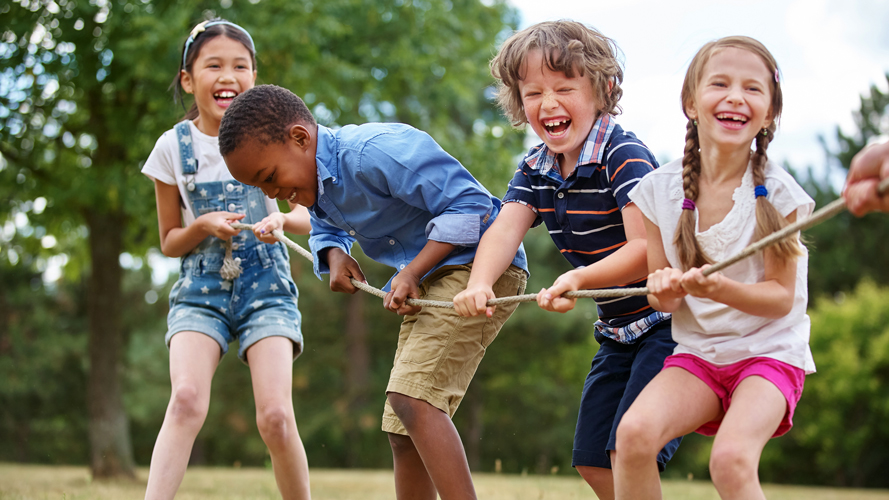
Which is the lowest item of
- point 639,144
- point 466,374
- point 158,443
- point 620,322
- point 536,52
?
point 158,443

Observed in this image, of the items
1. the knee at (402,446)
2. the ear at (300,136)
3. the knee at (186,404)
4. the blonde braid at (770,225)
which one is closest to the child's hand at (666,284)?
the blonde braid at (770,225)

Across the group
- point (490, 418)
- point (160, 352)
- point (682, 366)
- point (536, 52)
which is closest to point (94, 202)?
point (536, 52)

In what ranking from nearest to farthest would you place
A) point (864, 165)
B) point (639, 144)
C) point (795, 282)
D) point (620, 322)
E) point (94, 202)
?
point (864, 165) → point (795, 282) → point (639, 144) → point (620, 322) → point (94, 202)

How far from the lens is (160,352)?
2159 centimetres

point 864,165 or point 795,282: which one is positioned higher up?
point 864,165

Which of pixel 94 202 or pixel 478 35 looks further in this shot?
pixel 478 35

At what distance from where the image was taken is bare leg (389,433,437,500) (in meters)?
2.87

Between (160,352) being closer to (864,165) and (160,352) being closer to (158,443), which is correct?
(158,443)

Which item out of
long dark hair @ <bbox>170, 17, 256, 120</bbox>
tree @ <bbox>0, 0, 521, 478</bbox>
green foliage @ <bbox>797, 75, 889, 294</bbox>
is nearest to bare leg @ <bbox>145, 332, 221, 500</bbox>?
long dark hair @ <bbox>170, 17, 256, 120</bbox>

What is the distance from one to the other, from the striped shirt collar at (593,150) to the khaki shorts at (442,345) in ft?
1.38

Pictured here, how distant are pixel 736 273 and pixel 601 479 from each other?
97cm

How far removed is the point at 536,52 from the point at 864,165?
1.22m

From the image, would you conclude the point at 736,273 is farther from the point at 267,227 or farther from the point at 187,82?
the point at 187,82

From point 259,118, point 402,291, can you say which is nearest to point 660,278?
point 402,291
